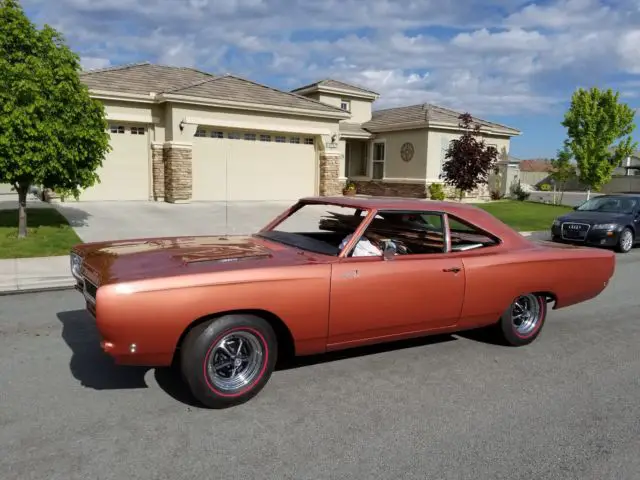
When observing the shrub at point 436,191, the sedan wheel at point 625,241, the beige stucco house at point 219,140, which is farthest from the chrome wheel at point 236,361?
the shrub at point 436,191

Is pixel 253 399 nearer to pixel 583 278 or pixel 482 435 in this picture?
pixel 482 435

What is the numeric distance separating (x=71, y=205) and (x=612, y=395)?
17.1 metres

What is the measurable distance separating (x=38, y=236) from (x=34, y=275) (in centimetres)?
374

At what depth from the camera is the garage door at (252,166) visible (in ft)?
66.7

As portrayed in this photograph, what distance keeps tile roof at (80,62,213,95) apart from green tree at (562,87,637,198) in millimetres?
18098

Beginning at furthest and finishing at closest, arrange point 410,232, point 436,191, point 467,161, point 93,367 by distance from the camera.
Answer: point 436,191 < point 467,161 < point 410,232 < point 93,367

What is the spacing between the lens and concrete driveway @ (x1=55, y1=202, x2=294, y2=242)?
13.3 metres

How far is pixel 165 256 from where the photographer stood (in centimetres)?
421

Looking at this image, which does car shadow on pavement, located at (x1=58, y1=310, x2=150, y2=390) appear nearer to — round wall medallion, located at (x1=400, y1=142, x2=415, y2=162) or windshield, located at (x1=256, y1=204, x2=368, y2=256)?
windshield, located at (x1=256, y1=204, x2=368, y2=256)

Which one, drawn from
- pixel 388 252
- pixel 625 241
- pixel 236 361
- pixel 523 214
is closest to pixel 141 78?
pixel 523 214

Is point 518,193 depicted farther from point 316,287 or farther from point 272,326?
point 272,326

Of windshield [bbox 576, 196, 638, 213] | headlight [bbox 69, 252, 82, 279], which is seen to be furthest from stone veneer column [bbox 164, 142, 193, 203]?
headlight [bbox 69, 252, 82, 279]

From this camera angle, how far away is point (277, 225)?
18.2ft

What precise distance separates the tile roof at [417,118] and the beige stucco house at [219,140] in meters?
0.17
